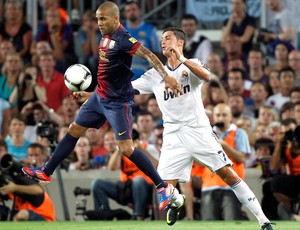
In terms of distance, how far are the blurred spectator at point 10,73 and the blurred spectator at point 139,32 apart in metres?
2.05

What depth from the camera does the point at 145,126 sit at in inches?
703

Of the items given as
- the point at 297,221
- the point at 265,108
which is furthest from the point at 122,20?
the point at 297,221

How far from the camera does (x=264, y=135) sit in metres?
17.7

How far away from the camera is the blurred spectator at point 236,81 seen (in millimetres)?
19016

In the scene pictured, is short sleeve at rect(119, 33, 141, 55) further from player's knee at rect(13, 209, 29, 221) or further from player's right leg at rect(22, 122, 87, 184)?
player's knee at rect(13, 209, 29, 221)

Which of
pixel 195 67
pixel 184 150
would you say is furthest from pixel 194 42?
pixel 195 67

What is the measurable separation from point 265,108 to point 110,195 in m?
3.10

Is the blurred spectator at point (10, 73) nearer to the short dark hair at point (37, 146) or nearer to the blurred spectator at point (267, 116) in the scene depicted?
the short dark hair at point (37, 146)

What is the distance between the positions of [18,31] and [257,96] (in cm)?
497

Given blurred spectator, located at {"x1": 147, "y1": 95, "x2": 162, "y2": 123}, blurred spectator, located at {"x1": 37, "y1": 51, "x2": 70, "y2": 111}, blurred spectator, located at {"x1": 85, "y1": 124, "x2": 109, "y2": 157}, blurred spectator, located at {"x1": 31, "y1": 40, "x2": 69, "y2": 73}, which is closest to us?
blurred spectator, located at {"x1": 85, "y1": 124, "x2": 109, "y2": 157}

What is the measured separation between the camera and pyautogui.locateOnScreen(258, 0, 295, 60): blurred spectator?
19.9m

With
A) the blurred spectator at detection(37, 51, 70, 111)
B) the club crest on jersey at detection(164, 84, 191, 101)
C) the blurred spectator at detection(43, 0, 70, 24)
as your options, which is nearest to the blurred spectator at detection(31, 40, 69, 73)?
the blurred spectator at detection(37, 51, 70, 111)

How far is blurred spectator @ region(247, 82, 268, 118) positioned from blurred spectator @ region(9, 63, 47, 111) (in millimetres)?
3666

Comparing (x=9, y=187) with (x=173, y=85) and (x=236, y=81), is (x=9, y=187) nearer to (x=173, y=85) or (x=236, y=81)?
(x=236, y=81)
